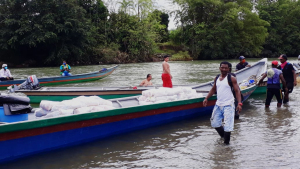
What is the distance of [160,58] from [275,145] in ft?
131

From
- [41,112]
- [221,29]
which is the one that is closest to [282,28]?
[221,29]

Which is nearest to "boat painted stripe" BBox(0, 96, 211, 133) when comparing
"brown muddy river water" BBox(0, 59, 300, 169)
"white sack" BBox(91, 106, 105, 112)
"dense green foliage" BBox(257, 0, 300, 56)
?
"white sack" BBox(91, 106, 105, 112)

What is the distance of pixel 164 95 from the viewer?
313 inches

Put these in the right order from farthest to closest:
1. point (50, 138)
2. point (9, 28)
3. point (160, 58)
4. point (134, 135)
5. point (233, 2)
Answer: point (233, 2)
point (160, 58)
point (9, 28)
point (134, 135)
point (50, 138)

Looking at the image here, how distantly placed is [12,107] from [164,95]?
3663 mm

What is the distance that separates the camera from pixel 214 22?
52281mm

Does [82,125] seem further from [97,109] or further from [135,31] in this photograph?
[135,31]

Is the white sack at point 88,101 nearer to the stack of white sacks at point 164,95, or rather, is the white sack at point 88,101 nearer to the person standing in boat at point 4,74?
the stack of white sacks at point 164,95

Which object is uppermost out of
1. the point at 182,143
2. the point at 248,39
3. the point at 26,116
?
the point at 248,39

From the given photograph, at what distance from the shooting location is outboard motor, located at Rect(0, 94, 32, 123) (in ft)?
19.2

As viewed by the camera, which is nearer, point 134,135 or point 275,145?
point 275,145

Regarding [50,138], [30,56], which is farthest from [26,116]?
[30,56]

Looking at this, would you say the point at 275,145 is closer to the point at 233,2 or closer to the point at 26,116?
the point at 26,116

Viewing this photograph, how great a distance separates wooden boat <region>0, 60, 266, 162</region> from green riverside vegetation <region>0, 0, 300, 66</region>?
98.3ft
